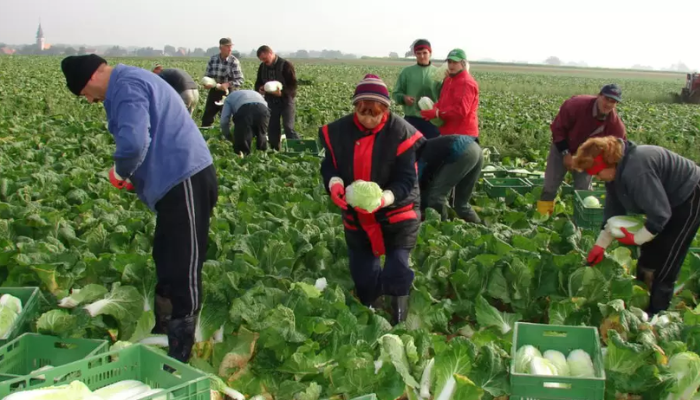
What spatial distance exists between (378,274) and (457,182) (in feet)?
6.55

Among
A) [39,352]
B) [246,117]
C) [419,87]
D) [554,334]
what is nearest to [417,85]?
[419,87]

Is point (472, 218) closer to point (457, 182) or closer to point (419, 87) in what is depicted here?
point (457, 182)

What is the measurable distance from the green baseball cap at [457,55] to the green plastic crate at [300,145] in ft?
12.1

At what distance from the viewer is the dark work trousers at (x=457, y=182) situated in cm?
590

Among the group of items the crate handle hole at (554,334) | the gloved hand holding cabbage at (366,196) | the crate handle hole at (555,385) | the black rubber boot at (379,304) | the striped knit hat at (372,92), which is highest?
the striped knit hat at (372,92)

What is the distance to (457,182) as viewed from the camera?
19.8ft

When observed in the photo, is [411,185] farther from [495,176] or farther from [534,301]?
[495,176]

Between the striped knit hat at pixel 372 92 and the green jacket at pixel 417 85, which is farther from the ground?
the striped knit hat at pixel 372 92

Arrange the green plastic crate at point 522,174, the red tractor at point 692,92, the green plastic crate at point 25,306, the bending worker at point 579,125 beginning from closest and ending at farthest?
the green plastic crate at point 25,306
the bending worker at point 579,125
the green plastic crate at point 522,174
the red tractor at point 692,92

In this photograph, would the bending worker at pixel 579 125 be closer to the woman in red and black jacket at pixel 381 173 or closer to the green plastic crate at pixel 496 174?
the green plastic crate at pixel 496 174

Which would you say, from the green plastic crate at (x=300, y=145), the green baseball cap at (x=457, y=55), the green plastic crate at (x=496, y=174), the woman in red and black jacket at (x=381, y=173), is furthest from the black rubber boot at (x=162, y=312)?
the green plastic crate at (x=300, y=145)

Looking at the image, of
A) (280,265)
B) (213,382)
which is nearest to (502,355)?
(213,382)

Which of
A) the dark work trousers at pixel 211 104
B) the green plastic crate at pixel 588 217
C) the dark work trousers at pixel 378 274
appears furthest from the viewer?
the dark work trousers at pixel 211 104

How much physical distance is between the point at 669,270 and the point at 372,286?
1.95 metres
